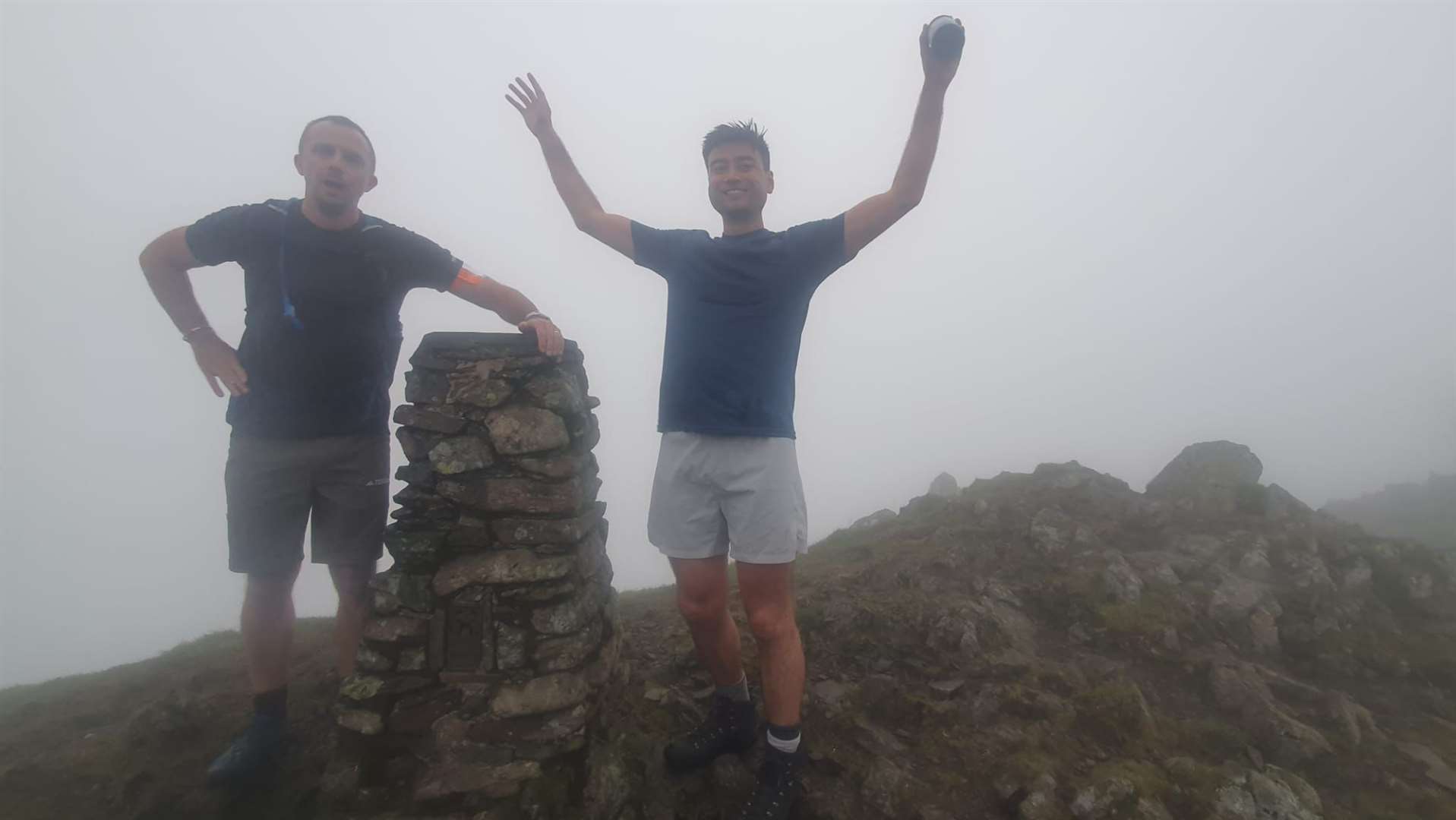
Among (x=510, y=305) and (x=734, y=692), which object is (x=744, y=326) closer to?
(x=510, y=305)

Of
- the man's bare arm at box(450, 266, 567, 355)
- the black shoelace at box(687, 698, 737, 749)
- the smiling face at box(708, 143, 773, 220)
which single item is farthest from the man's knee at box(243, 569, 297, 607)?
the smiling face at box(708, 143, 773, 220)

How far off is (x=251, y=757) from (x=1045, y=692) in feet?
22.1

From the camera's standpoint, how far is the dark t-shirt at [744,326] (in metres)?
4.54

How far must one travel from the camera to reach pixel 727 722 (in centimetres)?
518

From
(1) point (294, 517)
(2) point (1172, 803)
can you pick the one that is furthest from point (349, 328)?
(2) point (1172, 803)

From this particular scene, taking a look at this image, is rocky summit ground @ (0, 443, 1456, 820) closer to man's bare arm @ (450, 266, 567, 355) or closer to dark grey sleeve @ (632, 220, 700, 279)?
man's bare arm @ (450, 266, 567, 355)

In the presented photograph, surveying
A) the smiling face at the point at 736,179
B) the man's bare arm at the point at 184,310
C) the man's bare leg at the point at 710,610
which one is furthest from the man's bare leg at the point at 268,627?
the smiling face at the point at 736,179

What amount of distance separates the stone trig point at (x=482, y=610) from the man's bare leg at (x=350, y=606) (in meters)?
0.23

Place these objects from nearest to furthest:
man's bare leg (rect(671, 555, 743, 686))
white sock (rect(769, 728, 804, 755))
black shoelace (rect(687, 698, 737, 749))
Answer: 1. white sock (rect(769, 728, 804, 755))
2. man's bare leg (rect(671, 555, 743, 686))
3. black shoelace (rect(687, 698, 737, 749))

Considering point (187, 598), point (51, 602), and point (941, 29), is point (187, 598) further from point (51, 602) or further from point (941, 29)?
point (941, 29)

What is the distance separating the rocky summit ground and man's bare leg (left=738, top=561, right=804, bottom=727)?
0.95 m

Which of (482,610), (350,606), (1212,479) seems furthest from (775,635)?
(1212,479)

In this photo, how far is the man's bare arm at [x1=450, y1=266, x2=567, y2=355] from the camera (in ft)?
17.3

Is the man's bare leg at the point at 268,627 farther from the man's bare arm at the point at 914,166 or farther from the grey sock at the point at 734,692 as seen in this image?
the man's bare arm at the point at 914,166
